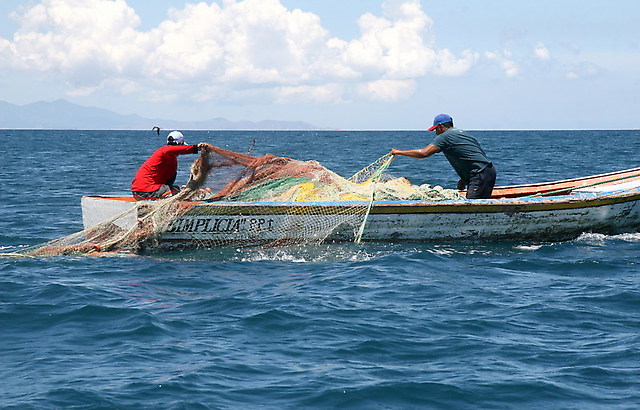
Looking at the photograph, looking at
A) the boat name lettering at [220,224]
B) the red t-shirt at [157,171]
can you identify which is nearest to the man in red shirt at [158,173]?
the red t-shirt at [157,171]

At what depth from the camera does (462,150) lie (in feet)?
39.2

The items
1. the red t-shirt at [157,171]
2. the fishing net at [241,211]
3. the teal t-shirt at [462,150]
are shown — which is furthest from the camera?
the teal t-shirt at [462,150]

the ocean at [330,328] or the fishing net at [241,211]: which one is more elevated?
the fishing net at [241,211]

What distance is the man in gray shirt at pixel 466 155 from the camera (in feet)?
38.9

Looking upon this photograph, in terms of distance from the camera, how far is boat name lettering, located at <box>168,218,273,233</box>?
11.2m

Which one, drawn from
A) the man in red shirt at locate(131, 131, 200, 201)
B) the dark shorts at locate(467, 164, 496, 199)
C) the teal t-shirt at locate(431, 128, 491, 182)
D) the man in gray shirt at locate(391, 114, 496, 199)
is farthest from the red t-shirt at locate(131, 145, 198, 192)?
the dark shorts at locate(467, 164, 496, 199)

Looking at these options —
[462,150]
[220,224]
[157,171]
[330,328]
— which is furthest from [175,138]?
[330,328]

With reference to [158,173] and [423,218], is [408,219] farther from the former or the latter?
[158,173]

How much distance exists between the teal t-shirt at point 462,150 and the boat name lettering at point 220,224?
299 cm

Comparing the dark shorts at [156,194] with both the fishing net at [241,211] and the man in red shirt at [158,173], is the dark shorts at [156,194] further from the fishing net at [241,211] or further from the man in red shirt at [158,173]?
the fishing net at [241,211]

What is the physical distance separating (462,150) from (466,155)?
0.36 ft

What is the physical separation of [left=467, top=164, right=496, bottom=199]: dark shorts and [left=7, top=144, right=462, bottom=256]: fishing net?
1.53 ft

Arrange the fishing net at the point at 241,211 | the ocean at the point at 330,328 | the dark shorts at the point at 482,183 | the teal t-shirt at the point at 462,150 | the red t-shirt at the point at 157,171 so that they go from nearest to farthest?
the ocean at the point at 330,328, the fishing net at the point at 241,211, the red t-shirt at the point at 157,171, the teal t-shirt at the point at 462,150, the dark shorts at the point at 482,183

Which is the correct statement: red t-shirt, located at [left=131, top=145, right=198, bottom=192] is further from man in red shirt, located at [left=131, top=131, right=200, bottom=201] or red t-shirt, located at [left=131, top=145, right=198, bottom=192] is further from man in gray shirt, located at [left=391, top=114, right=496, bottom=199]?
man in gray shirt, located at [left=391, top=114, right=496, bottom=199]
